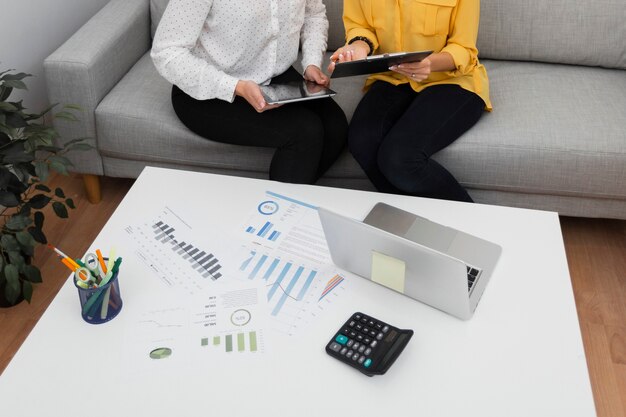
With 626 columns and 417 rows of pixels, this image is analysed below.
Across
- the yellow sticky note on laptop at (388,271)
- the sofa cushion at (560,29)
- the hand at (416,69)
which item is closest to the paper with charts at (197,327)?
the yellow sticky note on laptop at (388,271)

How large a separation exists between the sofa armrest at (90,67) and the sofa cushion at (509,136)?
0.04 meters

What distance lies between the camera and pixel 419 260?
1.19 meters

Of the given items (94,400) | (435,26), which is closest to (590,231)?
(435,26)

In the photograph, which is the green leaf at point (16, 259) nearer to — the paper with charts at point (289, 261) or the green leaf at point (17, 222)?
the green leaf at point (17, 222)

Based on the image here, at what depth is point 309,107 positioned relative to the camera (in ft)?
6.49

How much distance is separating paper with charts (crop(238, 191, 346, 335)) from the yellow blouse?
0.67 meters

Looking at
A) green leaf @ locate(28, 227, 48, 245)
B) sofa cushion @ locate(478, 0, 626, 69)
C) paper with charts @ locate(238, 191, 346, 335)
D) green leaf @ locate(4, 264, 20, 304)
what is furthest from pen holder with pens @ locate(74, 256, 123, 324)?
sofa cushion @ locate(478, 0, 626, 69)

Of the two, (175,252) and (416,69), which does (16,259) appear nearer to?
(175,252)

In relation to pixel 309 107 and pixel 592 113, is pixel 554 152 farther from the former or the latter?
pixel 309 107

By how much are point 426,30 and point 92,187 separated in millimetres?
1172

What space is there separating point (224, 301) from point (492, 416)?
520mm

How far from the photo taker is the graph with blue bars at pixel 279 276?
4.24 feet

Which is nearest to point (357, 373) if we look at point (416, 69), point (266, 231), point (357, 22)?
A: point (266, 231)

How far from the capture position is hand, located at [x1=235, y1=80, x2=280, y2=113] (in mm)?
1790
